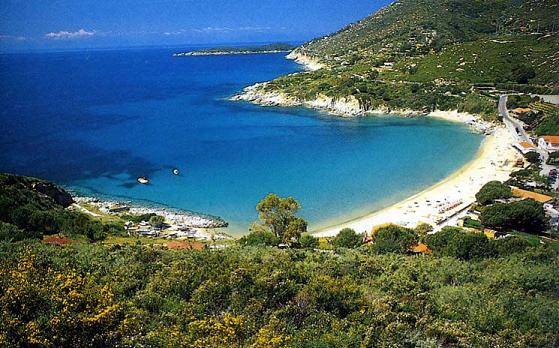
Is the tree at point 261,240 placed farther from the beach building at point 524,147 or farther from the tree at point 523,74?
the tree at point 523,74

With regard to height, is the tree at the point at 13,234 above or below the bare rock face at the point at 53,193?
above

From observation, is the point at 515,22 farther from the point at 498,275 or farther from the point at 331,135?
the point at 498,275

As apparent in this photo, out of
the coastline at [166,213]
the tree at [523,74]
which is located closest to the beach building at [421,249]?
the coastline at [166,213]

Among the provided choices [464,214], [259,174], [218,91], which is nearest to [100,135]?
[259,174]

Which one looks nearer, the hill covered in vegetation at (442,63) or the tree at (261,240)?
the tree at (261,240)

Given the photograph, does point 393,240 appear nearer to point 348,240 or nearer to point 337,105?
point 348,240

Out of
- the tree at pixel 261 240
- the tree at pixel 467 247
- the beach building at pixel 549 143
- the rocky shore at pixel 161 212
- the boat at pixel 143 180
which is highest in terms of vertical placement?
the beach building at pixel 549 143

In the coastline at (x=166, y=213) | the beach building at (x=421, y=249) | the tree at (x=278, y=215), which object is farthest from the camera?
the coastline at (x=166, y=213)
